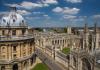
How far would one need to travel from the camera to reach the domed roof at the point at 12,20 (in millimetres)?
46625

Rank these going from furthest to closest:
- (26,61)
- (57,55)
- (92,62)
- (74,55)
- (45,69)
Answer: (57,55) < (26,61) < (45,69) < (74,55) < (92,62)

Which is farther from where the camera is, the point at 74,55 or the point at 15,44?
the point at 15,44

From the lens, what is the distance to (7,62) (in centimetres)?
4047

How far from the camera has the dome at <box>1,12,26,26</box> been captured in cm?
4662

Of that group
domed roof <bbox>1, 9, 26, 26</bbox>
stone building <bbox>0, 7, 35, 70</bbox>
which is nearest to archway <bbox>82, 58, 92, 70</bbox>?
stone building <bbox>0, 7, 35, 70</bbox>

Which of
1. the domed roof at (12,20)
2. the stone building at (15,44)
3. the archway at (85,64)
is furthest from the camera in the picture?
the domed roof at (12,20)

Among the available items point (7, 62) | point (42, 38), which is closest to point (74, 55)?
point (7, 62)

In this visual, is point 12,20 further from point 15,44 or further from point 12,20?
point 15,44

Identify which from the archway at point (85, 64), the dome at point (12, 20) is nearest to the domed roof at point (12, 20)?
the dome at point (12, 20)

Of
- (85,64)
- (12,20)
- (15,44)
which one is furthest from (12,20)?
(85,64)

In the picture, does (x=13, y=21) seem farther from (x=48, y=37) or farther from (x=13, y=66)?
(x=48, y=37)

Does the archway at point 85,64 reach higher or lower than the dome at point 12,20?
lower

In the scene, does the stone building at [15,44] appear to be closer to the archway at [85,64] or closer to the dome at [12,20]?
the dome at [12,20]

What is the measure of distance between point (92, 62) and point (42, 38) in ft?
159
